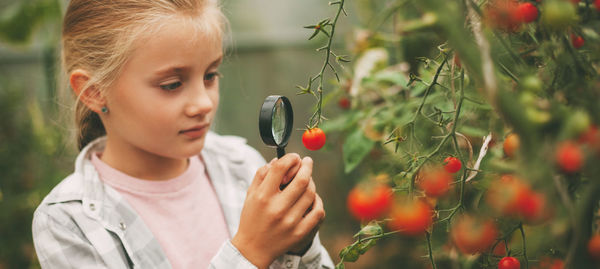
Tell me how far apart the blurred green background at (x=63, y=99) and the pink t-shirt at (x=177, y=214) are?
0.92 feet

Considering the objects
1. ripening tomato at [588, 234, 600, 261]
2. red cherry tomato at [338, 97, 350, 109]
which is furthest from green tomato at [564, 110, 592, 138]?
red cherry tomato at [338, 97, 350, 109]

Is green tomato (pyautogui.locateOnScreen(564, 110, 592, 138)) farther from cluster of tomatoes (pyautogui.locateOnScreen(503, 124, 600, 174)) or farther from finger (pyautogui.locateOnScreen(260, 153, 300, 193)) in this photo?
finger (pyautogui.locateOnScreen(260, 153, 300, 193))

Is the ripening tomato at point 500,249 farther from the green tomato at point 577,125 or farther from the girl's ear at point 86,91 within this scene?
the girl's ear at point 86,91

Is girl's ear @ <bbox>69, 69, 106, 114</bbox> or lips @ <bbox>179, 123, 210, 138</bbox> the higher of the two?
girl's ear @ <bbox>69, 69, 106, 114</bbox>

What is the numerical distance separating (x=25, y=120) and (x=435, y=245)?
2.06 metres

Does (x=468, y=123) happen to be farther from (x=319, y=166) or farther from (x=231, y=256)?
(x=319, y=166)

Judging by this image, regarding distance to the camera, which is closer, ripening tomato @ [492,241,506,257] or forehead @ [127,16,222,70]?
ripening tomato @ [492,241,506,257]

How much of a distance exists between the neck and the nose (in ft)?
0.67

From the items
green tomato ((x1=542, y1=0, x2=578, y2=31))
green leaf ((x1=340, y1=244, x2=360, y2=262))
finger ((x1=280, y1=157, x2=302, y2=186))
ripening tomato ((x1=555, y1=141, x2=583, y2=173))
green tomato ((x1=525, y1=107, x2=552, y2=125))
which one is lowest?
green leaf ((x1=340, y1=244, x2=360, y2=262))

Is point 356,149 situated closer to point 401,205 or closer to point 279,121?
point 279,121

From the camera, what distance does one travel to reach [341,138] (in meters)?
1.67

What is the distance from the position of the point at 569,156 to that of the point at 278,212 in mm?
489

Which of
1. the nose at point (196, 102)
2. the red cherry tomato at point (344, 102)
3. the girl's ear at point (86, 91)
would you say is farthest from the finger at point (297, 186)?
the red cherry tomato at point (344, 102)

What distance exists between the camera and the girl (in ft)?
Result: 2.64
